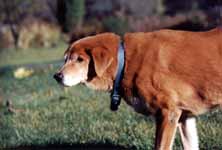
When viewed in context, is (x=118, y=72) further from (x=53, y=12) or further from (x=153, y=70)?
(x=53, y=12)

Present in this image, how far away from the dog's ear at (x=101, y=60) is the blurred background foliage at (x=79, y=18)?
704 inches

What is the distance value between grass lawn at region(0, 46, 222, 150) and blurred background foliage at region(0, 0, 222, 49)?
522 inches

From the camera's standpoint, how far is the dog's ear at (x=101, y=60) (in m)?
6.50

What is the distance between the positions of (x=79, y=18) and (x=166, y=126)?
3050 centimetres

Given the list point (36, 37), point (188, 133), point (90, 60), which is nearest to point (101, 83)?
point (90, 60)

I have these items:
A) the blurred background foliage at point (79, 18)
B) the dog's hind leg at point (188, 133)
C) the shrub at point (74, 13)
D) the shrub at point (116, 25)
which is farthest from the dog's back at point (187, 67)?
the shrub at point (74, 13)

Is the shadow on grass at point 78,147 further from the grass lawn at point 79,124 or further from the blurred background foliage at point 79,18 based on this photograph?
the blurred background foliage at point 79,18

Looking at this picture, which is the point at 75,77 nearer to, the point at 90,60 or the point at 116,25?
the point at 90,60

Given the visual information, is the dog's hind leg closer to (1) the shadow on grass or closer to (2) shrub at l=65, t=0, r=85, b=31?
(1) the shadow on grass

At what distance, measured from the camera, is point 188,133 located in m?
6.94

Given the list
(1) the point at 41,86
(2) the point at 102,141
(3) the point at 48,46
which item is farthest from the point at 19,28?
(2) the point at 102,141

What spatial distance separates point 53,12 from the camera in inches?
1503

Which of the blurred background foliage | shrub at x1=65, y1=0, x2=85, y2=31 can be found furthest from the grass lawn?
shrub at x1=65, y1=0, x2=85, y2=31

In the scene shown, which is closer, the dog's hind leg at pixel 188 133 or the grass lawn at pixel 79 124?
the dog's hind leg at pixel 188 133
